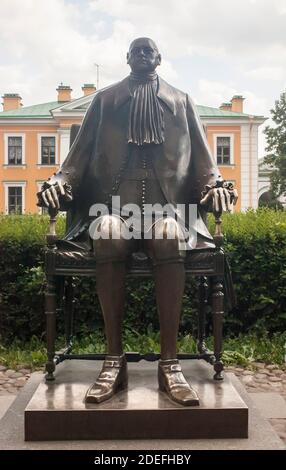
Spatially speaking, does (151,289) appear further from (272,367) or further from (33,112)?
(33,112)

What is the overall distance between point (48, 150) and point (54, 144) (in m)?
0.51

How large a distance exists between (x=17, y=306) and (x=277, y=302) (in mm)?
2618

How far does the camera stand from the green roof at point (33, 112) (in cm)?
3275

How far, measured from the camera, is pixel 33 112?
1325 inches

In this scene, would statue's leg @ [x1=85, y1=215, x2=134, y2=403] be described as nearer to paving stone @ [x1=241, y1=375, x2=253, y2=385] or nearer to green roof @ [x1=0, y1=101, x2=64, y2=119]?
paving stone @ [x1=241, y1=375, x2=253, y2=385]

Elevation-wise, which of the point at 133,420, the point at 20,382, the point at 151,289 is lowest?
the point at 20,382

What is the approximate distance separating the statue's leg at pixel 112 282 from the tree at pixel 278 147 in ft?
101

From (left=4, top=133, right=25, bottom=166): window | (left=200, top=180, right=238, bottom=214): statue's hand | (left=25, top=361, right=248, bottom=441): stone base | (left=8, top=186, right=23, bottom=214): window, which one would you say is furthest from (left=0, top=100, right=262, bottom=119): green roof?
(left=25, top=361, right=248, bottom=441): stone base

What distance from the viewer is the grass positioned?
5.26 m

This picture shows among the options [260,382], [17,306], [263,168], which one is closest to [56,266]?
[260,382]

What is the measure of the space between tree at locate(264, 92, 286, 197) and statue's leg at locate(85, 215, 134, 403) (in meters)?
30.9

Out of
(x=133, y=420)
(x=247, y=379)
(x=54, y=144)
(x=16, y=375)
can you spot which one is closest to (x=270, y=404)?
(x=247, y=379)

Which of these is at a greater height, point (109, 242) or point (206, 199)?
point (206, 199)

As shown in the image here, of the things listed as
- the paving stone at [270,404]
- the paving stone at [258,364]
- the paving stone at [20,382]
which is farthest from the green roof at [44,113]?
the paving stone at [270,404]
